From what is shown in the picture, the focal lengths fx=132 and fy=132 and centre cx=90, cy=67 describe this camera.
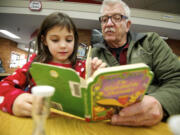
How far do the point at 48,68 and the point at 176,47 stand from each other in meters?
7.57

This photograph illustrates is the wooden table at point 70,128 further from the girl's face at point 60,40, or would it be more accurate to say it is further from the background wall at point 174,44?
the background wall at point 174,44

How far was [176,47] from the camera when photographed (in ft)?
21.5

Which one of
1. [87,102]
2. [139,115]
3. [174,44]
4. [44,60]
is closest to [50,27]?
[44,60]

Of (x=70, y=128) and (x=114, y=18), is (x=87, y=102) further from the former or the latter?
(x=114, y=18)

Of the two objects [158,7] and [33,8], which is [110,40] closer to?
[33,8]

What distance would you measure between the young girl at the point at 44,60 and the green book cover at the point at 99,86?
188mm

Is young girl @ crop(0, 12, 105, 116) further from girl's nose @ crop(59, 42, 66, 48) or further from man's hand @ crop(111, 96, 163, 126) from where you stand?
man's hand @ crop(111, 96, 163, 126)

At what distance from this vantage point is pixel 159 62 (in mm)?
1115

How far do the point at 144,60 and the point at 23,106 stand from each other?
1010 millimetres

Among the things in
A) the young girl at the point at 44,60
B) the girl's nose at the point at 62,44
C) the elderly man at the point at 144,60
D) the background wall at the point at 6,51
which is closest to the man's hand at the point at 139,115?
the elderly man at the point at 144,60

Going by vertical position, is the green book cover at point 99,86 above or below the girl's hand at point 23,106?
above

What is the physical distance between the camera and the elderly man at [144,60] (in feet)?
1.93

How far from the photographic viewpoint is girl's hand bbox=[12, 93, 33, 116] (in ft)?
2.00

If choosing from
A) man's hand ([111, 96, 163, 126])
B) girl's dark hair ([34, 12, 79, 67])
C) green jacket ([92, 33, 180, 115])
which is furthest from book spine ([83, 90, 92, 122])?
girl's dark hair ([34, 12, 79, 67])
